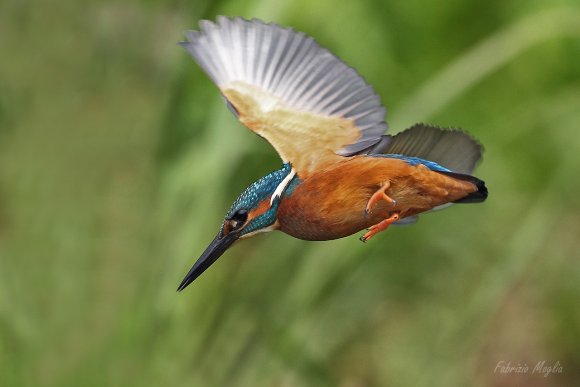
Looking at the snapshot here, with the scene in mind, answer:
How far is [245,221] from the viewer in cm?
37

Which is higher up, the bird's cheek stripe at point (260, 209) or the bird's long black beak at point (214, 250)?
the bird's cheek stripe at point (260, 209)

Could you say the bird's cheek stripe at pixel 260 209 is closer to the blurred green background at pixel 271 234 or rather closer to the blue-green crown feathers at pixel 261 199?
the blue-green crown feathers at pixel 261 199

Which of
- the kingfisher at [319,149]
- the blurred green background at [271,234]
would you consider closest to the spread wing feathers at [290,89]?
the kingfisher at [319,149]

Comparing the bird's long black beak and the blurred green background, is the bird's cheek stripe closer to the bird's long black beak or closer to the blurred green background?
the bird's long black beak

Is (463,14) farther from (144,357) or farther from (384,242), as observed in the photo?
(144,357)

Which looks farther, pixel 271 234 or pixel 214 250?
pixel 271 234

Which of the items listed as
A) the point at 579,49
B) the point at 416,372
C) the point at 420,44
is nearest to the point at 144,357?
the point at 416,372

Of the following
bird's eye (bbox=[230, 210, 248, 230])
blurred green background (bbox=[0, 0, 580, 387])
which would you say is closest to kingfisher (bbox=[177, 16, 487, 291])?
bird's eye (bbox=[230, 210, 248, 230])

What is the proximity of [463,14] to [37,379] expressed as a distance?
2.19ft

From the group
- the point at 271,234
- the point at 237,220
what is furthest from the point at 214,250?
the point at 271,234

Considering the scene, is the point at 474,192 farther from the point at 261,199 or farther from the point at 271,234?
the point at 271,234

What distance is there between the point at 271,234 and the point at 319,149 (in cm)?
58

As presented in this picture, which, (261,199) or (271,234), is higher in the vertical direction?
(261,199)

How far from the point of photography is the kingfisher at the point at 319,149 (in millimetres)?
356
